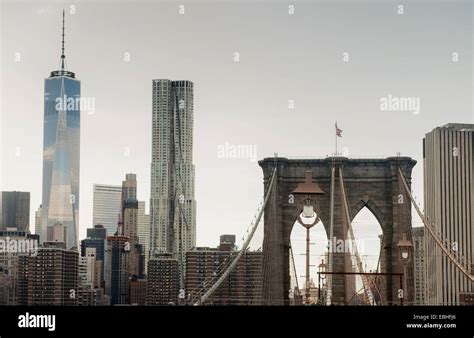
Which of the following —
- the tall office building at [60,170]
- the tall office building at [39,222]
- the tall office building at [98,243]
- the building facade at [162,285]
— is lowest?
the building facade at [162,285]

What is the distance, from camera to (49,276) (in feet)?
468

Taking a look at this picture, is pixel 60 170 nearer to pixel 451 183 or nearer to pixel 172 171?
pixel 172 171

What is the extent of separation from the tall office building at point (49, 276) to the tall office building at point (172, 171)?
47.4 feet

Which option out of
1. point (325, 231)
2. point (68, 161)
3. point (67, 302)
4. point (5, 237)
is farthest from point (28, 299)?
point (325, 231)

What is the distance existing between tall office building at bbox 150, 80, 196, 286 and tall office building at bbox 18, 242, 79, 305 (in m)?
14.4

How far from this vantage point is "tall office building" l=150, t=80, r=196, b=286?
14762cm

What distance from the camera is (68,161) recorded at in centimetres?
16438

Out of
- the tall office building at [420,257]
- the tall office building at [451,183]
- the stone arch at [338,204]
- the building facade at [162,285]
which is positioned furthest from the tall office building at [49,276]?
the stone arch at [338,204]

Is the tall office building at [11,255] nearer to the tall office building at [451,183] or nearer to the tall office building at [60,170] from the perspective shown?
the tall office building at [60,170]

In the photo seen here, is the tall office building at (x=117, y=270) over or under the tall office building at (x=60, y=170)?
under

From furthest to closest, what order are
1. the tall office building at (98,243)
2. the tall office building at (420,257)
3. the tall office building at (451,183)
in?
1. the tall office building at (98,243)
2. the tall office building at (451,183)
3. the tall office building at (420,257)

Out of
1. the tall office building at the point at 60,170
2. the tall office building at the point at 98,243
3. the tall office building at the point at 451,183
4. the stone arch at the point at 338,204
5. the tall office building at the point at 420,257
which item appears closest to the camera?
the stone arch at the point at 338,204

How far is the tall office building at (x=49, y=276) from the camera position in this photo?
137750mm
